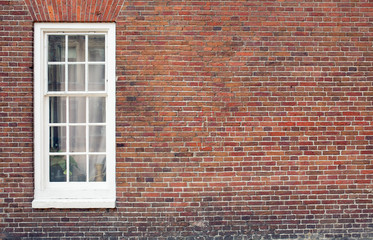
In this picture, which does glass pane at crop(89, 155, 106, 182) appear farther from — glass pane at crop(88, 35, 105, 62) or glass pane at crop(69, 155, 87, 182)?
glass pane at crop(88, 35, 105, 62)

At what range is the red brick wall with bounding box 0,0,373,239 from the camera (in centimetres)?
549

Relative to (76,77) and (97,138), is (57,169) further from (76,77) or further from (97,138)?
(76,77)

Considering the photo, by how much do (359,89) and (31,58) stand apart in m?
5.24

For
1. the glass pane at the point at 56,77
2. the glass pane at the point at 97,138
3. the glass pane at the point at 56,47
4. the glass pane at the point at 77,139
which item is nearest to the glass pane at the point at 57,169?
the glass pane at the point at 77,139

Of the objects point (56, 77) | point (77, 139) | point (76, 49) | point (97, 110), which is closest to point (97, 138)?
point (77, 139)

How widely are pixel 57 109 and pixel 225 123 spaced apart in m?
2.72

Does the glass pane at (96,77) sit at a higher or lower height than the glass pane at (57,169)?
higher

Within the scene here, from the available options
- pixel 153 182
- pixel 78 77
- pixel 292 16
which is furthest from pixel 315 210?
pixel 78 77

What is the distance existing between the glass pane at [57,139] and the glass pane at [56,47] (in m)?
1.13

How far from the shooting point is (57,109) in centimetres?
566

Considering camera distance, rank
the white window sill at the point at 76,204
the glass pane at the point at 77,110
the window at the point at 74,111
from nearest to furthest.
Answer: the white window sill at the point at 76,204
the window at the point at 74,111
the glass pane at the point at 77,110

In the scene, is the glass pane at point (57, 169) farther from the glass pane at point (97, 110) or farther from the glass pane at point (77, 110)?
the glass pane at point (97, 110)

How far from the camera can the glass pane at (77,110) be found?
5.64 m

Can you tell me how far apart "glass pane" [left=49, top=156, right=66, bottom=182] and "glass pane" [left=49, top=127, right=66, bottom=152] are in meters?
0.15
